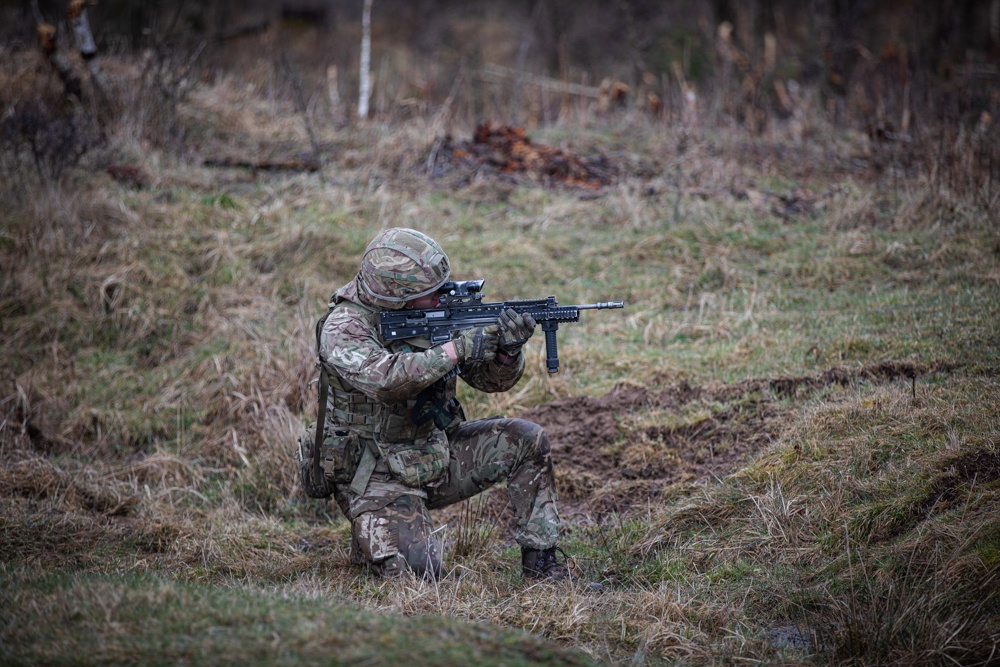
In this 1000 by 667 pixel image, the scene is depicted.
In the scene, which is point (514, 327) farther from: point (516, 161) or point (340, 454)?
point (516, 161)

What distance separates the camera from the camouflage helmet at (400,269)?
4711 millimetres

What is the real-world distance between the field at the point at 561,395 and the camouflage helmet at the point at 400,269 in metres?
1.38

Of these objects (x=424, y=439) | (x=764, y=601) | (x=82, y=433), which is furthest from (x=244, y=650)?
(x=82, y=433)

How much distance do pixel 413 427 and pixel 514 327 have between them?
2.55 ft

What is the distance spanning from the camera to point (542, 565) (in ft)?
15.7

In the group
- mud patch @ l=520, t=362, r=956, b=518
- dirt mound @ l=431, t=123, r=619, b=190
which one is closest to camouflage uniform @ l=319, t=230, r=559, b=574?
mud patch @ l=520, t=362, r=956, b=518

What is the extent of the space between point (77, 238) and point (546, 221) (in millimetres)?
4464

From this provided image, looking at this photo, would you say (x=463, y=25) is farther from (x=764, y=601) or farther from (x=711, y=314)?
(x=764, y=601)

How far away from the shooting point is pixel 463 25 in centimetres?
2245

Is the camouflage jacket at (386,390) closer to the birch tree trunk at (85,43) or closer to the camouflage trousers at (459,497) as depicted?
the camouflage trousers at (459,497)

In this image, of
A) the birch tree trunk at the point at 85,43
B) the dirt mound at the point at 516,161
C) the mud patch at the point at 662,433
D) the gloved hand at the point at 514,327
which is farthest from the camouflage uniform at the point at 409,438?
the birch tree trunk at the point at 85,43

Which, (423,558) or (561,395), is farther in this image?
(561,395)

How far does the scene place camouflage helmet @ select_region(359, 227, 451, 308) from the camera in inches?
185

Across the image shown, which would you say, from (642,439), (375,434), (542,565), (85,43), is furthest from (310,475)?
(85,43)
